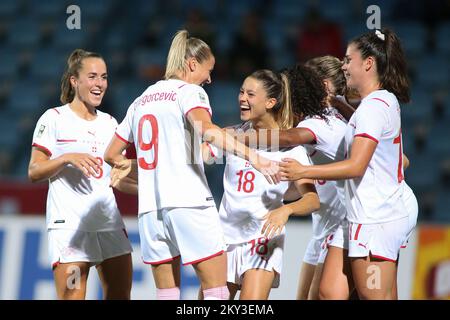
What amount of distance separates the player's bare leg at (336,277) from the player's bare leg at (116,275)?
1217mm

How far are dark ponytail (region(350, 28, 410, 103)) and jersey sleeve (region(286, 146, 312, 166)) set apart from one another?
0.61m

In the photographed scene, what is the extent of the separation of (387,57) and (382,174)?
0.60m

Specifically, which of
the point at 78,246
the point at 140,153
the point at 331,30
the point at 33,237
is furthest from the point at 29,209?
the point at 331,30

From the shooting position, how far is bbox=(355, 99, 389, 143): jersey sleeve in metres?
3.82

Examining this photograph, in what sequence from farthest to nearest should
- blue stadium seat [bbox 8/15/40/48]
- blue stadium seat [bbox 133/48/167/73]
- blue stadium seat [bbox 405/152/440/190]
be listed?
blue stadium seat [bbox 8/15/40/48] < blue stadium seat [bbox 133/48/167/73] < blue stadium seat [bbox 405/152/440/190]

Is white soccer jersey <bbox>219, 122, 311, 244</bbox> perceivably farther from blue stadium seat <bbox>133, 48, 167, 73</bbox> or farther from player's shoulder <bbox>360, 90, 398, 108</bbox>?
blue stadium seat <bbox>133, 48, 167, 73</bbox>

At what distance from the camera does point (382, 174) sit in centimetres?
397

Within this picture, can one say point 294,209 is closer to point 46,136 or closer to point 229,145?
point 229,145

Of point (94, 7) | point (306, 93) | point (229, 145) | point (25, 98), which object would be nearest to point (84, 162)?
point (229, 145)

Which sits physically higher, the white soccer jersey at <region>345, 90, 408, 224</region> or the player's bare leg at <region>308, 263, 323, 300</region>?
the white soccer jersey at <region>345, 90, 408, 224</region>

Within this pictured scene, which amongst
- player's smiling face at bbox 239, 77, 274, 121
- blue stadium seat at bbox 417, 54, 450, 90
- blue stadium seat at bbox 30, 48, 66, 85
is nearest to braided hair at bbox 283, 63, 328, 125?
player's smiling face at bbox 239, 77, 274, 121

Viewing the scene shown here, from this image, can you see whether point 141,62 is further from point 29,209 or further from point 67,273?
point 67,273

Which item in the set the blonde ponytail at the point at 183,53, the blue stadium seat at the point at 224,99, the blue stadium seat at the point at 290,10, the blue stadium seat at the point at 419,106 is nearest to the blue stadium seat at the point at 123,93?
the blue stadium seat at the point at 224,99

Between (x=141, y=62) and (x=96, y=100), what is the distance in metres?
4.65
